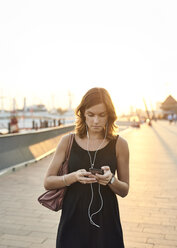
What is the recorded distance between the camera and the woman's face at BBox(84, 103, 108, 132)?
2.75 metres

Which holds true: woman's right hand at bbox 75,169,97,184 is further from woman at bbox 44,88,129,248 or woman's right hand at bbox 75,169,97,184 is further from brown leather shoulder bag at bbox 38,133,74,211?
brown leather shoulder bag at bbox 38,133,74,211

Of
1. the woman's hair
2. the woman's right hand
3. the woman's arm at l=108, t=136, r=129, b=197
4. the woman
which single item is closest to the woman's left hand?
the woman's right hand

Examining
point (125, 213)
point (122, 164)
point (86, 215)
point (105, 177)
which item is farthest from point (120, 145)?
point (125, 213)

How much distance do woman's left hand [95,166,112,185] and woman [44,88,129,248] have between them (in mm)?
143

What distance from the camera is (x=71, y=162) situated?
2789mm

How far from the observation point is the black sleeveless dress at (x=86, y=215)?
274 cm

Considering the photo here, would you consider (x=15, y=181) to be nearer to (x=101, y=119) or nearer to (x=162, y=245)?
(x=162, y=245)

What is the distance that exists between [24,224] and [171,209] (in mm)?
2529

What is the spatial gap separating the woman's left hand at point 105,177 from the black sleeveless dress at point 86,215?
0.66 ft

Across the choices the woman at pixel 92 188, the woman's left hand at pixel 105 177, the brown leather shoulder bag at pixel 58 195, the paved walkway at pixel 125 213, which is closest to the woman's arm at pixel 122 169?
the woman at pixel 92 188

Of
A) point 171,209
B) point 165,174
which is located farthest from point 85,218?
point 165,174

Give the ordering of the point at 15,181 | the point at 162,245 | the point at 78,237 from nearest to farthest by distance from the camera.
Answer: the point at 78,237 < the point at 162,245 < the point at 15,181

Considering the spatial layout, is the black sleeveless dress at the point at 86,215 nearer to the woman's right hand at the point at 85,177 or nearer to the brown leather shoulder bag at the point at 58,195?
the brown leather shoulder bag at the point at 58,195

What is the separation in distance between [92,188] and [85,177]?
0.22m
